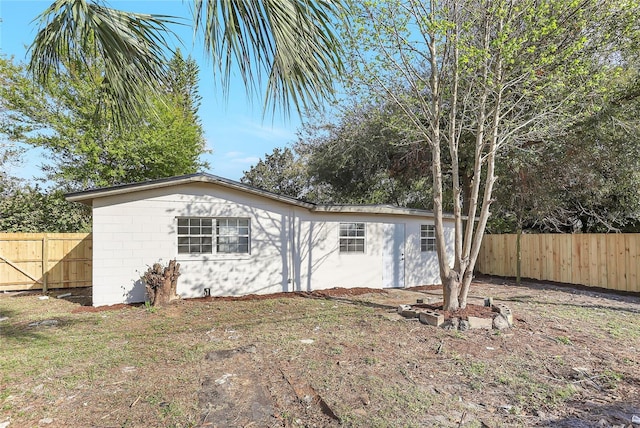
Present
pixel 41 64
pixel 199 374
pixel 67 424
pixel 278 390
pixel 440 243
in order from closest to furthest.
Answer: pixel 41 64, pixel 67 424, pixel 278 390, pixel 199 374, pixel 440 243

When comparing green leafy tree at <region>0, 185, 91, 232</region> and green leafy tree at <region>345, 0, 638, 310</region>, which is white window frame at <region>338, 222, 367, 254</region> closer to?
green leafy tree at <region>345, 0, 638, 310</region>

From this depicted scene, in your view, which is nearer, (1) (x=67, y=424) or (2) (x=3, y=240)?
(1) (x=67, y=424)

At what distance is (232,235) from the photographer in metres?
9.17

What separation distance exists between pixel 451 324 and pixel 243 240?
5.43 metres

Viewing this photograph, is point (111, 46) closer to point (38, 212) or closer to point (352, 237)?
point (352, 237)

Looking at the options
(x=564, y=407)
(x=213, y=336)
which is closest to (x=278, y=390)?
(x=213, y=336)

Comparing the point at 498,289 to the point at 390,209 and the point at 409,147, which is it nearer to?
the point at 390,209

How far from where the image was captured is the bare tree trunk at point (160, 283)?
7.73m

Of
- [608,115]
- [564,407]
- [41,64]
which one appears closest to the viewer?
[41,64]

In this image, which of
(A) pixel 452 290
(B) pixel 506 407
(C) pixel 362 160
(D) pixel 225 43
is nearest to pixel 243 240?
(A) pixel 452 290

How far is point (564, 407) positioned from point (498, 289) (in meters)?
7.54

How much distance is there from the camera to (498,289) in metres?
→ 10.3

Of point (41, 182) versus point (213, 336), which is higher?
point (41, 182)

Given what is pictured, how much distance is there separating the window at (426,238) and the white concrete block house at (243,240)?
3cm
